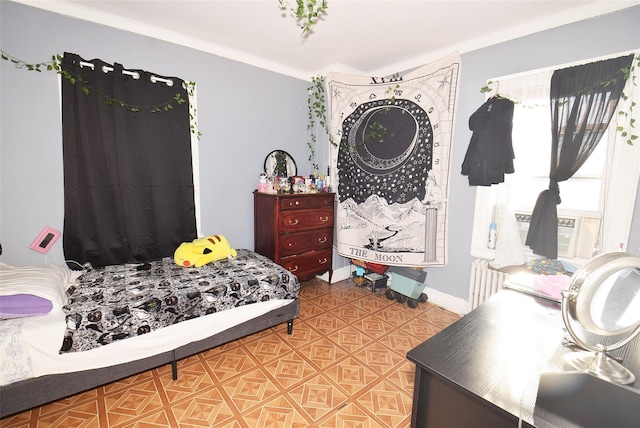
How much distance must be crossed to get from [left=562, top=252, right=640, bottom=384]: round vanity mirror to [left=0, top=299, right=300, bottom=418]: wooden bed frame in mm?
2132

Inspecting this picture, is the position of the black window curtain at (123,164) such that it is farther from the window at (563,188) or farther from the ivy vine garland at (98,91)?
the window at (563,188)

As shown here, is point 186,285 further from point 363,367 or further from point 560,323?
point 560,323

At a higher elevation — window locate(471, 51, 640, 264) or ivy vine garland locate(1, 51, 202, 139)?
ivy vine garland locate(1, 51, 202, 139)

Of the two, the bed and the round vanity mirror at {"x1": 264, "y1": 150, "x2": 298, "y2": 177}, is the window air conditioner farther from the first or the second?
the round vanity mirror at {"x1": 264, "y1": 150, "x2": 298, "y2": 177}

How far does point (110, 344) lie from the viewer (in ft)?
5.86

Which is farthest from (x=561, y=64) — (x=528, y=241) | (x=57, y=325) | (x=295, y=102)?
(x=57, y=325)

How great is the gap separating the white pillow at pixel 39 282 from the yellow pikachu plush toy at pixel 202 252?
2.64 feet

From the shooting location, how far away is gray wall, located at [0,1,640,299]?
2254 mm

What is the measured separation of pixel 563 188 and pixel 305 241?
8.40 feet

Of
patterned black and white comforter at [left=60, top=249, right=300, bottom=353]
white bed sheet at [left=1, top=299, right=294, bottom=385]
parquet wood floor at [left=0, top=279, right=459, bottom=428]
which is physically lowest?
parquet wood floor at [left=0, top=279, right=459, bottom=428]

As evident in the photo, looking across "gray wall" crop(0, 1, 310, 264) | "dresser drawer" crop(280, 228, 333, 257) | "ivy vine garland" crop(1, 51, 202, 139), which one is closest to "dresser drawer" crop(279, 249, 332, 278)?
"dresser drawer" crop(280, 228, 333, 257)

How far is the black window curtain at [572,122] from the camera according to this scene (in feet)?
7.08

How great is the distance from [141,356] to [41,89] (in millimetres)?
2311

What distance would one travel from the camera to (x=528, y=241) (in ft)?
8.48
